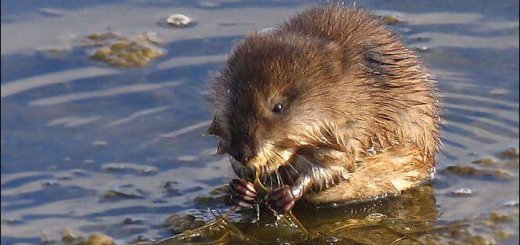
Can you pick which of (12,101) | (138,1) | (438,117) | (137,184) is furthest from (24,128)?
(438,117)

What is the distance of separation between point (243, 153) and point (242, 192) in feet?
2.48

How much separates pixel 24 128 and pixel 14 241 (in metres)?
1.39

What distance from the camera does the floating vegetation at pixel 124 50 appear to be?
36.1 feet

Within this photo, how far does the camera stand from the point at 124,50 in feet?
36.5

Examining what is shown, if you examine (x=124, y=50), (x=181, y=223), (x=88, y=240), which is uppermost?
(x=124, y=50)

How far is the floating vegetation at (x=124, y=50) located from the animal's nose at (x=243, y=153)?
3.09 m

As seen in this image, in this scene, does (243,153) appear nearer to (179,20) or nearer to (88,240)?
(88,240)

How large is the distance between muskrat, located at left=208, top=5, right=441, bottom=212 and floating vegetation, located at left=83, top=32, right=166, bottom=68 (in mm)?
2166

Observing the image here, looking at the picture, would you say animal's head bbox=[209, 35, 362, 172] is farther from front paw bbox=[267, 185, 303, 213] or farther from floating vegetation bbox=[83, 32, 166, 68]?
floating vegetation bbox=[83, 32, 166, 68]

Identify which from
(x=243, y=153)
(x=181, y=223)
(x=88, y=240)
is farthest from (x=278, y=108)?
(x=88, y=240)

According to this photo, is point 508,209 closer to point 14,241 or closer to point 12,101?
point 14,241

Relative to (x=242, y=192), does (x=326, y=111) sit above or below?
above

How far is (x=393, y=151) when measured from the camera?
9008mm

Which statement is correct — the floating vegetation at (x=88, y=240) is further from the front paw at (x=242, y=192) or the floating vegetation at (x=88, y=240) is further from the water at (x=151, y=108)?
the front paw at (x=242, y=192)
